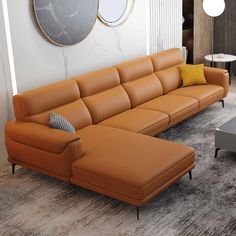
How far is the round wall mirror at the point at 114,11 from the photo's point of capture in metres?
5.07

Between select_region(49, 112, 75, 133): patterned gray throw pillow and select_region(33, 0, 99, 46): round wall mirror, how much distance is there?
995mm

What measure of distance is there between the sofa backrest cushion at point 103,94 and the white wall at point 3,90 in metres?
0.73

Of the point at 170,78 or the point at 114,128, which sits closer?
the point at 114,128

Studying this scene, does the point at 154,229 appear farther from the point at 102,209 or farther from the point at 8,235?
the point at 8,235

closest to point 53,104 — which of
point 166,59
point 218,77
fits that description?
point 166,59

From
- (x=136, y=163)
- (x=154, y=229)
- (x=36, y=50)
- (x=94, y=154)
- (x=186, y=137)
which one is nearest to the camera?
(x=154, y=229)

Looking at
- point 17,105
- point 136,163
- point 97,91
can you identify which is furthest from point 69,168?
point 97,91

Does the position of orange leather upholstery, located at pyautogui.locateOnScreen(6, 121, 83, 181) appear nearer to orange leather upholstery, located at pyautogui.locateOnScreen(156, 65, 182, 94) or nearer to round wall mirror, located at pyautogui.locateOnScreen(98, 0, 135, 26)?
round wall mirror, located at pyautogui.locateOnScreen(98, 0, 135, 26)

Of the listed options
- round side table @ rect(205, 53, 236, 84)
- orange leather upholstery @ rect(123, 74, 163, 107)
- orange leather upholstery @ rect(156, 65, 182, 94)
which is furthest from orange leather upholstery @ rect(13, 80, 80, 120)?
round side table @ rect(205, 53, 236, 84)

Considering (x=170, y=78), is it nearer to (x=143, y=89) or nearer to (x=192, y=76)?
(x=192, y=76)

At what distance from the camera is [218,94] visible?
554 cm

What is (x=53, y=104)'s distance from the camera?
4.22 meters

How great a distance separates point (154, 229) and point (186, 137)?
1.86 meters

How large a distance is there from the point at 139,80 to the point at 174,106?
0.56 meters
